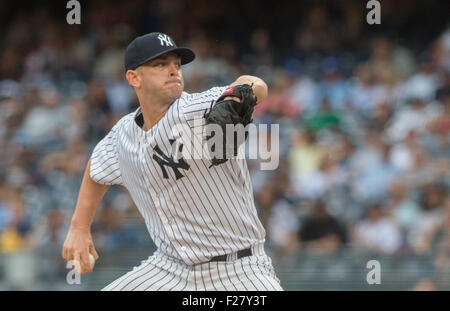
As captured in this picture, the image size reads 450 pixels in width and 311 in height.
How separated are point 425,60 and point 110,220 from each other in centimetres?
444

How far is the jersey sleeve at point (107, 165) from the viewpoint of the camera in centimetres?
449

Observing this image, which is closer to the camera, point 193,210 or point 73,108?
point 193,210

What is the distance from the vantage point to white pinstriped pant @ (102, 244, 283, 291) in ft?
13.3

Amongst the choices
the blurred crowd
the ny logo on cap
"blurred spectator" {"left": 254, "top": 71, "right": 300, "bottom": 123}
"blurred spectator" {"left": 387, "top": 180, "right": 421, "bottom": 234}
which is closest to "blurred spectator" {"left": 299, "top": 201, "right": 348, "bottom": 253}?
the blurred crowd

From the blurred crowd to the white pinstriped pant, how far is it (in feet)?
11.7

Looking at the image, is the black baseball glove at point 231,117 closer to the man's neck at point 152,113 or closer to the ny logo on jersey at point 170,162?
the ny logo on jersey at point 170,162

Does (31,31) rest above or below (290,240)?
above

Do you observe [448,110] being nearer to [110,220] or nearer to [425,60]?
[425,60]

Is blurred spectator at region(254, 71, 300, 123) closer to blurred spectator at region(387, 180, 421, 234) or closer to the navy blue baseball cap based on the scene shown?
blurred spectator at region(387, 180, 421, 234)

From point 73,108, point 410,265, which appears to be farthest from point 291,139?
point 73,108

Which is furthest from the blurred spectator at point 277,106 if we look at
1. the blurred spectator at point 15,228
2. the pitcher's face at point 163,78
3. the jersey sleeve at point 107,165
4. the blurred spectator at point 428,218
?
the pitcher's face at point 163,78

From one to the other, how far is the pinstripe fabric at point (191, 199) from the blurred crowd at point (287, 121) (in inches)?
143
